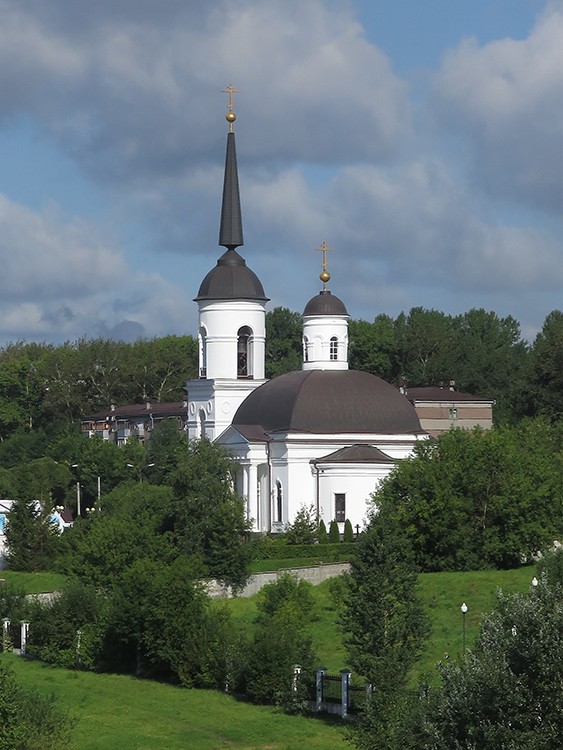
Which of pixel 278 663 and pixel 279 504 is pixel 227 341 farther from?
pixel 278 663

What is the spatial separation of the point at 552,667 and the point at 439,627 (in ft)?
66.0

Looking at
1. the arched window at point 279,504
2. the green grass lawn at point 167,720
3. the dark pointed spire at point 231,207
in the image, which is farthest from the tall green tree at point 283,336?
the green grass lawn at point 167,720

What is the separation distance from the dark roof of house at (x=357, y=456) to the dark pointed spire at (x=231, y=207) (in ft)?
46.9

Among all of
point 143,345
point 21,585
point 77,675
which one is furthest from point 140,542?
point 143,345

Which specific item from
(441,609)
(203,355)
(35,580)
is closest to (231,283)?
(203,355)

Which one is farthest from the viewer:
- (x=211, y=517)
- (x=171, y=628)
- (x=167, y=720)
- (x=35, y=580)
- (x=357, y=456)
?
(x=357, y=456)

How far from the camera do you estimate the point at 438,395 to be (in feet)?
363

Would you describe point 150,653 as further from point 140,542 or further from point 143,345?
point 143,345

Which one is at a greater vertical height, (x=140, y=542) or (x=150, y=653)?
(x=140, y=542)

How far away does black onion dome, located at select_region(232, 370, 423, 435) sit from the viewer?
7462cm

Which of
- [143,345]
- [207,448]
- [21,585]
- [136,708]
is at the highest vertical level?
[143,345]

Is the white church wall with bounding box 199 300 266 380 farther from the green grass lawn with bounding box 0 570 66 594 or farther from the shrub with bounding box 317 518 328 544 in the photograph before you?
the green grass lawn with bounding box 0 570 66 594

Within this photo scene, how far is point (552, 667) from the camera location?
99.6ft

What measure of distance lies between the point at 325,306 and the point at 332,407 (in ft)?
22.4
